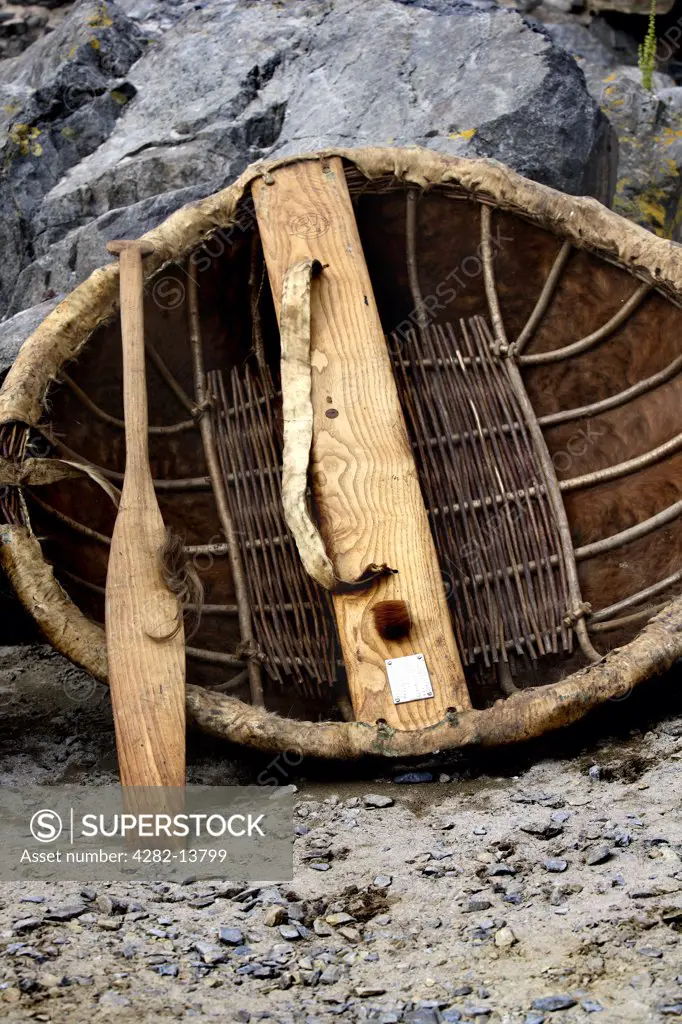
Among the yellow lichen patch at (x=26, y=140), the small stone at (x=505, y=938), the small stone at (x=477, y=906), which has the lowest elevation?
the small stone at (x=477, y=906)

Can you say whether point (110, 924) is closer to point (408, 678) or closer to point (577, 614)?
point (408, 678)

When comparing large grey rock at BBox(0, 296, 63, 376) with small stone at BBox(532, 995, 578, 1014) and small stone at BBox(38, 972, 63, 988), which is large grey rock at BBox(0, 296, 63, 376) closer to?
small stone at BBox(38, 972, 63, 988)

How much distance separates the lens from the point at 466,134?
3.82m

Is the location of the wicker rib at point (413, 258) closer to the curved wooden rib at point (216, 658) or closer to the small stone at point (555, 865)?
the curved wooden rib at point (216, 658)

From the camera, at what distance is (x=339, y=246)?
290 cm

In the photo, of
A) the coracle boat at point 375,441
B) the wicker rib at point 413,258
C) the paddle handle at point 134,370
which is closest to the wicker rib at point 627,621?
the coracle boat at point 375,441

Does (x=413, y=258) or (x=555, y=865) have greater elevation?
(x=413, y=258)

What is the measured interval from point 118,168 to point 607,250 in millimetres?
2196

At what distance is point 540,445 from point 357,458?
644mm

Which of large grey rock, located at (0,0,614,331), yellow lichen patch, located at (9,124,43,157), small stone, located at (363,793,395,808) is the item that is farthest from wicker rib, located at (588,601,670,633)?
yellow lichen patch, located at (9,124,43,157)

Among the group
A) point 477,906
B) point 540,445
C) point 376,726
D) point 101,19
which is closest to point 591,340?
point 540,445

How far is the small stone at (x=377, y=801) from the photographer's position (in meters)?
2.18

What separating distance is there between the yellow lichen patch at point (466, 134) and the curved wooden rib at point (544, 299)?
100 centimetres

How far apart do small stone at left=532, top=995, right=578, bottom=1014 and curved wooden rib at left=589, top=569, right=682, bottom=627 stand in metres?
1.48
